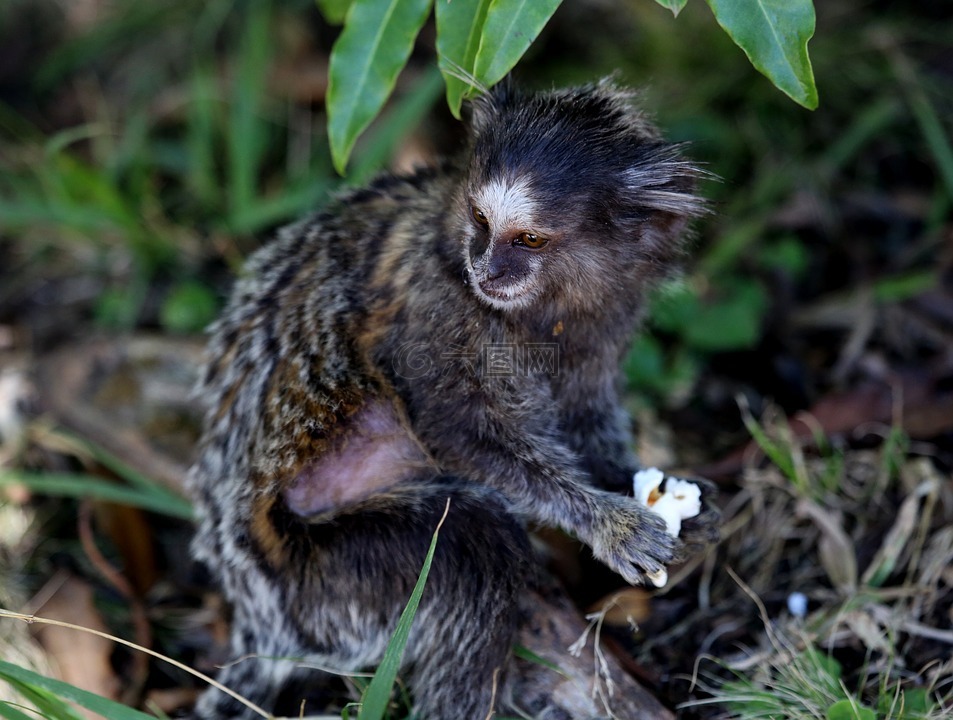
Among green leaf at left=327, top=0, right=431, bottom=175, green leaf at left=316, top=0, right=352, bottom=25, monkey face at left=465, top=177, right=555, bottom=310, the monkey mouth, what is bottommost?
the monkey mouth

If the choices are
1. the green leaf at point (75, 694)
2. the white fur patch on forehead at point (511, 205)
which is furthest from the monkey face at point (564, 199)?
the green leaf at point (75, 694)

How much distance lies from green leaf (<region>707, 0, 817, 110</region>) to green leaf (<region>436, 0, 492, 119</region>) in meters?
0.79

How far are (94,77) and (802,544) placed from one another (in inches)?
230

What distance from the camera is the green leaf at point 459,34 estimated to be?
3107 mm

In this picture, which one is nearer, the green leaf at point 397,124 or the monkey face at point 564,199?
the monkey face at point 564,199

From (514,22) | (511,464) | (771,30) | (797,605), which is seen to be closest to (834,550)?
(797,605)

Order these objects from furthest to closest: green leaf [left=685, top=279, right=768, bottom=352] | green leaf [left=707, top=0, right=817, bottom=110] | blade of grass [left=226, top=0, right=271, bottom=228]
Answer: blade of grass [left=226, top=0, right=271, bottom=228]
green leaf [left=685, top=279, right=768, bottom=352]
green leaf [left=707, top=0, right=817, bottom=110]

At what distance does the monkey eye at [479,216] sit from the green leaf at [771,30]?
3.32ft

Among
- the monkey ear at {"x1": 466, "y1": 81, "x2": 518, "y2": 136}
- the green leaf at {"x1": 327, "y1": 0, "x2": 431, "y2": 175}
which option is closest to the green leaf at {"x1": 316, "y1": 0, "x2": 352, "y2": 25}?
the green leaf at {"x1": 327, "y1": 0, "x2": 431, "y2": 175}

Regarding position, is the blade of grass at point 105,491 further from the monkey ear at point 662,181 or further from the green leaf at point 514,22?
the green leaf at point 514,22

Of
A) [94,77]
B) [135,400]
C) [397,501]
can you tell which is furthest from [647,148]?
[94,77]

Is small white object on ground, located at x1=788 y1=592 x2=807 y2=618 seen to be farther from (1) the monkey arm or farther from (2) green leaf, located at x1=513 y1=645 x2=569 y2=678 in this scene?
(2) green leaf, located at x1=513 y1=645 x2=569 y2=678

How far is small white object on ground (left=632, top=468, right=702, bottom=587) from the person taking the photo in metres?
3.44

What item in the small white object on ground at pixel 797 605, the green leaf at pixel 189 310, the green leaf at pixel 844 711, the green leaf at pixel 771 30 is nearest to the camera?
the green leaf at pixel 771 30
